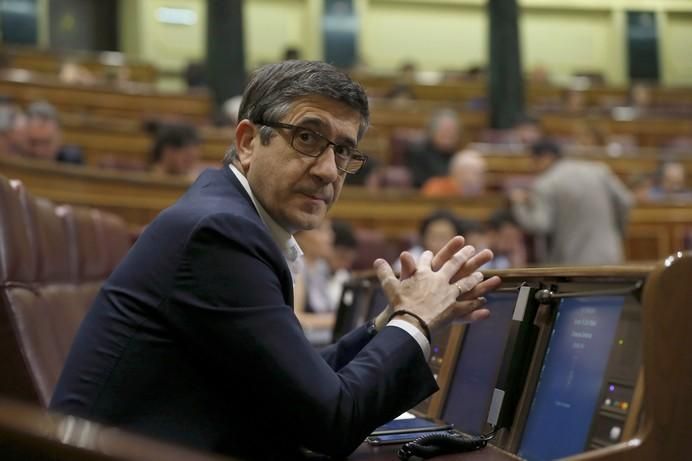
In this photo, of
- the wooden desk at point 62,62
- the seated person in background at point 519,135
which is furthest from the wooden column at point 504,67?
the wooden desk at point 62,62

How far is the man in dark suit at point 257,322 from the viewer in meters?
0.69

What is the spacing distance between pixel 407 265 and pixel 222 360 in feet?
0.62

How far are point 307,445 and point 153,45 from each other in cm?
761

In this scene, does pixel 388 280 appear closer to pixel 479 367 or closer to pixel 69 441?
pixel 479 367

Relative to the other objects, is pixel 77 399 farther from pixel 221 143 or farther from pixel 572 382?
pixel 221 143

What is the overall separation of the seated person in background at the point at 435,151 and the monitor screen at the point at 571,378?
305 centimetres

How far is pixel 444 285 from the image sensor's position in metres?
0.79

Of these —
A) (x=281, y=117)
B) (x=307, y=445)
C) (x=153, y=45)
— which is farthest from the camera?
(x=153, y=45)

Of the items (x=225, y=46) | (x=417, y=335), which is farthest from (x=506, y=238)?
(x=225, y=46)

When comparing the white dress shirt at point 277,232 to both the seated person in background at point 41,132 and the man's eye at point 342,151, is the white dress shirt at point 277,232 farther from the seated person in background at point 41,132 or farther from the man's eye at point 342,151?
the seated person in background at point 41,132

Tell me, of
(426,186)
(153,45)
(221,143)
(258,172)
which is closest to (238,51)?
(221,143)

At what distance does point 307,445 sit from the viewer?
2.29 feet

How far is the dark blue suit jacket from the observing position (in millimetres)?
→ 688

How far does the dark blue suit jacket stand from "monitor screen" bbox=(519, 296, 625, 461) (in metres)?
A: 0.10
